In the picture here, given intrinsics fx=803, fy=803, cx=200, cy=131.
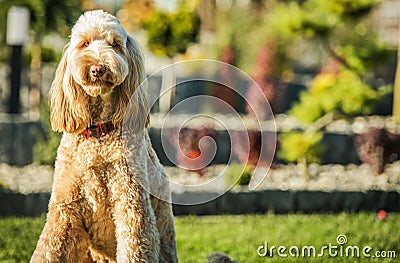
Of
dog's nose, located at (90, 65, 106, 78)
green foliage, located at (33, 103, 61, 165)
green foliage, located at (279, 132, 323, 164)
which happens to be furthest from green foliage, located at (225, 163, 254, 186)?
dog's nose, located at (90, 65, 106, 78)

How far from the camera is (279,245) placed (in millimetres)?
5238

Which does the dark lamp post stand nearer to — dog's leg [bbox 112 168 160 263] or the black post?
the black post

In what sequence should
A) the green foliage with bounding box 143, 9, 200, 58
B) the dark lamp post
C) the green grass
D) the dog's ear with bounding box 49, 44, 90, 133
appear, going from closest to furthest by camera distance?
the dog's ear with bounding box 49, 44, 90, 133
the green grass
the dark lamp post
the green foliage with bounding box 143, 9, 200, 58

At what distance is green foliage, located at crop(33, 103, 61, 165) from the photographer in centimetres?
719

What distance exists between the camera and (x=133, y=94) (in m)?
3.27

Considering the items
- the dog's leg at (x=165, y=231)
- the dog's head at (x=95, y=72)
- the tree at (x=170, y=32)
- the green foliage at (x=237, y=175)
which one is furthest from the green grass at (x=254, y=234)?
the tree at (x=170, y=32)

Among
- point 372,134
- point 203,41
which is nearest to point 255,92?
point 372,134

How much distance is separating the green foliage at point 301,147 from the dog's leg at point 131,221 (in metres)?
4.83

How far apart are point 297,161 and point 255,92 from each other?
0.84 m

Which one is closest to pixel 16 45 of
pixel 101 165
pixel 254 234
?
pixel 254 234

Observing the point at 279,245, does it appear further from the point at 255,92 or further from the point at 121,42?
the point at 255,92

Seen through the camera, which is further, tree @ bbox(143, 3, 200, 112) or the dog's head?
tree @ bbox(143, 3, 200, 112)

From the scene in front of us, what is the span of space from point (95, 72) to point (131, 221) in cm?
62

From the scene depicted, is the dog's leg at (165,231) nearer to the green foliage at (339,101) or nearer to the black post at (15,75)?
the green foliage at (339,101)
